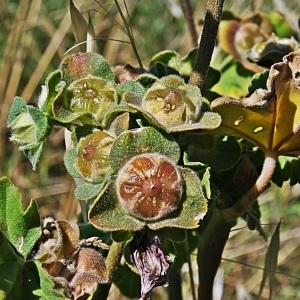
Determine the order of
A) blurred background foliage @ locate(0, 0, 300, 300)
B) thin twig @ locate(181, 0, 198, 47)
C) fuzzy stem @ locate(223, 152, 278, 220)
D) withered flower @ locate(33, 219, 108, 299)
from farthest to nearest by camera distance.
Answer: blurred background foliage @ locate(0, 0, 300, 300) < thin twig @ locate(181, 0, 198, 47) < fuzzy stem @ locate(223, 152, 278, 220) < withered flower @ locate(33, 219, 108, 299)

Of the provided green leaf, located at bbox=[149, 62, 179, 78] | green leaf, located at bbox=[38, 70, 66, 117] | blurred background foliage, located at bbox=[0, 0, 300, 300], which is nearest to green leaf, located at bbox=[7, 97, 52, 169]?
green leaf, located at bbox=[38, 70, 66, 117]

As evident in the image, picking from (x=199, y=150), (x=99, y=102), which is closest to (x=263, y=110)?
(x=199, y=150)

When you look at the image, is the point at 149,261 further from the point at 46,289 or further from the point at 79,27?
the point at 79,27

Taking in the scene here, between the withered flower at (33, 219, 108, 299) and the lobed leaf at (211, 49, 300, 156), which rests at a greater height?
the lobed leaf at (211, 49, 300, 156)

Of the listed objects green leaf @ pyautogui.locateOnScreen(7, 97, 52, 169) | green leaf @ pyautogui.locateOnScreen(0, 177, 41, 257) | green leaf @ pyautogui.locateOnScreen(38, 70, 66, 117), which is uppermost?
green leaf @ pyautogui.locateOnScreen(38, 70, 66, 117)

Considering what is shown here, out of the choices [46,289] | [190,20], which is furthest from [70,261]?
[190,20]

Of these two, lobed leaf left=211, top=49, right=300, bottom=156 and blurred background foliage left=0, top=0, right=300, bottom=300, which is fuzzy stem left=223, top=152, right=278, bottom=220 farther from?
blurred background foliage left=0, top=0, right=300, bottom=300
